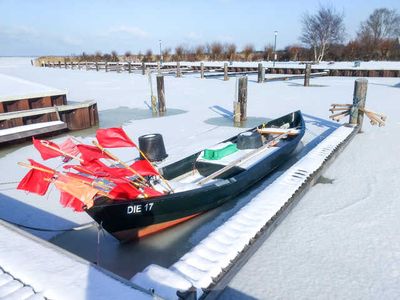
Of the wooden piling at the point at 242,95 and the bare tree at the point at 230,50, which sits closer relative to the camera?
the wooden piling at the point at 242,95

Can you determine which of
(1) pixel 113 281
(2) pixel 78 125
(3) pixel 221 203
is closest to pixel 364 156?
(3) pixel 221 203

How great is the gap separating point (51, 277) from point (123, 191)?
1.41 m

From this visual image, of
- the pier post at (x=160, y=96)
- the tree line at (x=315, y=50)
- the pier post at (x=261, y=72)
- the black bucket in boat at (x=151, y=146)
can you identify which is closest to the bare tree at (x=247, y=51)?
the tree line at (x=315, y=50)

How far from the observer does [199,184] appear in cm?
498

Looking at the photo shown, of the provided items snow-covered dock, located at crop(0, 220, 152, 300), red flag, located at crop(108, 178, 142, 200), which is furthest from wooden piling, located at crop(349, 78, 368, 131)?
snow-covered dock, located at crop(0, 220, 152, 300)

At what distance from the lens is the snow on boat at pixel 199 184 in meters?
3.81

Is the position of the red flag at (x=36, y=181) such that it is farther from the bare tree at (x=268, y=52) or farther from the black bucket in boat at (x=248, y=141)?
the bare tree at (x=268, y=52)

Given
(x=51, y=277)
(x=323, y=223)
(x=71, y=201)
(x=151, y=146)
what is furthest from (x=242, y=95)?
(x=51, y=277)

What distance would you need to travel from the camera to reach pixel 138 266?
3.69 m

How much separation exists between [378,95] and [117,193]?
15.4 m

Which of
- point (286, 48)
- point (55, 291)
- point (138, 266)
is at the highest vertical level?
point (286, 48)

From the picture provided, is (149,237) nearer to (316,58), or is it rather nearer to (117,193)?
(117,193)

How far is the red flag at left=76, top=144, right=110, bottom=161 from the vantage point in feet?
12.0

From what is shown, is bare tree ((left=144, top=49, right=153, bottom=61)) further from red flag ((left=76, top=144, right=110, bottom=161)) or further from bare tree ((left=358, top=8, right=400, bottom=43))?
red flag ((left=76, top=144, right=110, bottom=161))
